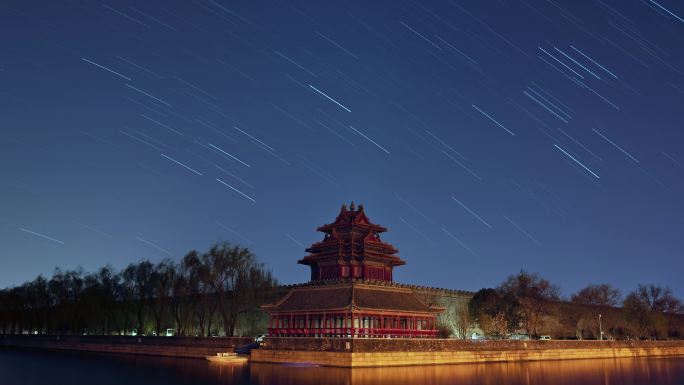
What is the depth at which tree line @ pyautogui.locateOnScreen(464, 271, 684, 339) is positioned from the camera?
67.9m

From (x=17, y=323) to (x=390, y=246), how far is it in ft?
196

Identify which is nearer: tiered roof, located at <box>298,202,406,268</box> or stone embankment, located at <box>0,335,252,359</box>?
stone embankment, located at <box>0,335,252,359</box>

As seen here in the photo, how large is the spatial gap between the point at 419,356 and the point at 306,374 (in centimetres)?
1273

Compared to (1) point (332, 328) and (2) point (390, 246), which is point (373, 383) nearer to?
(1) point (332, 328)

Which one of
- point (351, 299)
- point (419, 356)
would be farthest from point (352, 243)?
point (419, 356)

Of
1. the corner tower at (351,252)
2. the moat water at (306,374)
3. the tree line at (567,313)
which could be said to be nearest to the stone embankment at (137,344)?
the moat water at (306,374)

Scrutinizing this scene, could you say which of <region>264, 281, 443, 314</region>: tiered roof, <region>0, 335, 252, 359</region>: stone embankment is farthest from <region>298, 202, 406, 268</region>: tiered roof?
<region>0, 335, 252, 359</region>: stone embankment

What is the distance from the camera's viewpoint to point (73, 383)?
120ft

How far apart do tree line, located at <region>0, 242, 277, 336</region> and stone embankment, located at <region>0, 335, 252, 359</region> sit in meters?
3.39

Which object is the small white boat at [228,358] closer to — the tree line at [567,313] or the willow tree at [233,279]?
the willow tree at [233,279]

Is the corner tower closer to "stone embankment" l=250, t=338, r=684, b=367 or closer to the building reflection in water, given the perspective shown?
"stone embankment" l=250, t=338, r=684, b=367

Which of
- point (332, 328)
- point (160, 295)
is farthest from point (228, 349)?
point (160, 295)

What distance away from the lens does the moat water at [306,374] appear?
37875mm

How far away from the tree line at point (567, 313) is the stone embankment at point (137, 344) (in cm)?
2882
